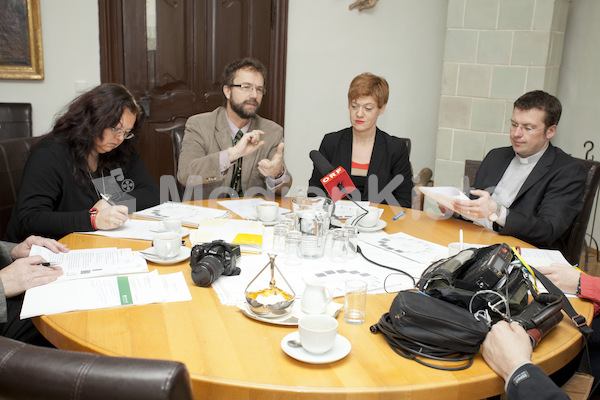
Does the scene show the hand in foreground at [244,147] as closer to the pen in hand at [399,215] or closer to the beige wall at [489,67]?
the pen in hand at [399,215]

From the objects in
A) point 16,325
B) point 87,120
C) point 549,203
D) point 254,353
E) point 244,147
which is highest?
point 87,120

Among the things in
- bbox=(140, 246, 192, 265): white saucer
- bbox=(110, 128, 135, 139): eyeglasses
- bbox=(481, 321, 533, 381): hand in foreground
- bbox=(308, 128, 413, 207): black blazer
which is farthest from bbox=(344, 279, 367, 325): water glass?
bbox=(308, 128, 413, 207): black blazer

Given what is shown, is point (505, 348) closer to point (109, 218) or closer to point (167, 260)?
point (167, 260)

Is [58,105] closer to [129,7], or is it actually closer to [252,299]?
[129,7]

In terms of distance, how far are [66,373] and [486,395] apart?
765 mm

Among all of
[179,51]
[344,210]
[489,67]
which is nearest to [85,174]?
[344,210]

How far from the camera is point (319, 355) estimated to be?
1.00m

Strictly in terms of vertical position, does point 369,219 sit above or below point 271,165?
below

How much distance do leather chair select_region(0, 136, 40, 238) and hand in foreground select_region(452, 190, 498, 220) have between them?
1.71m

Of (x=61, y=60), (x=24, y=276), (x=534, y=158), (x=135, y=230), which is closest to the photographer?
(x=24, y=276)

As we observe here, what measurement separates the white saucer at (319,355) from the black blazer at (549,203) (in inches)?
44.9

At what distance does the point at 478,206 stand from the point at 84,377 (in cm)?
163

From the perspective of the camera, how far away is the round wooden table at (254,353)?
92 centimetres

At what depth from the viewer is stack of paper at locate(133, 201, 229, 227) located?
195 centimetres
